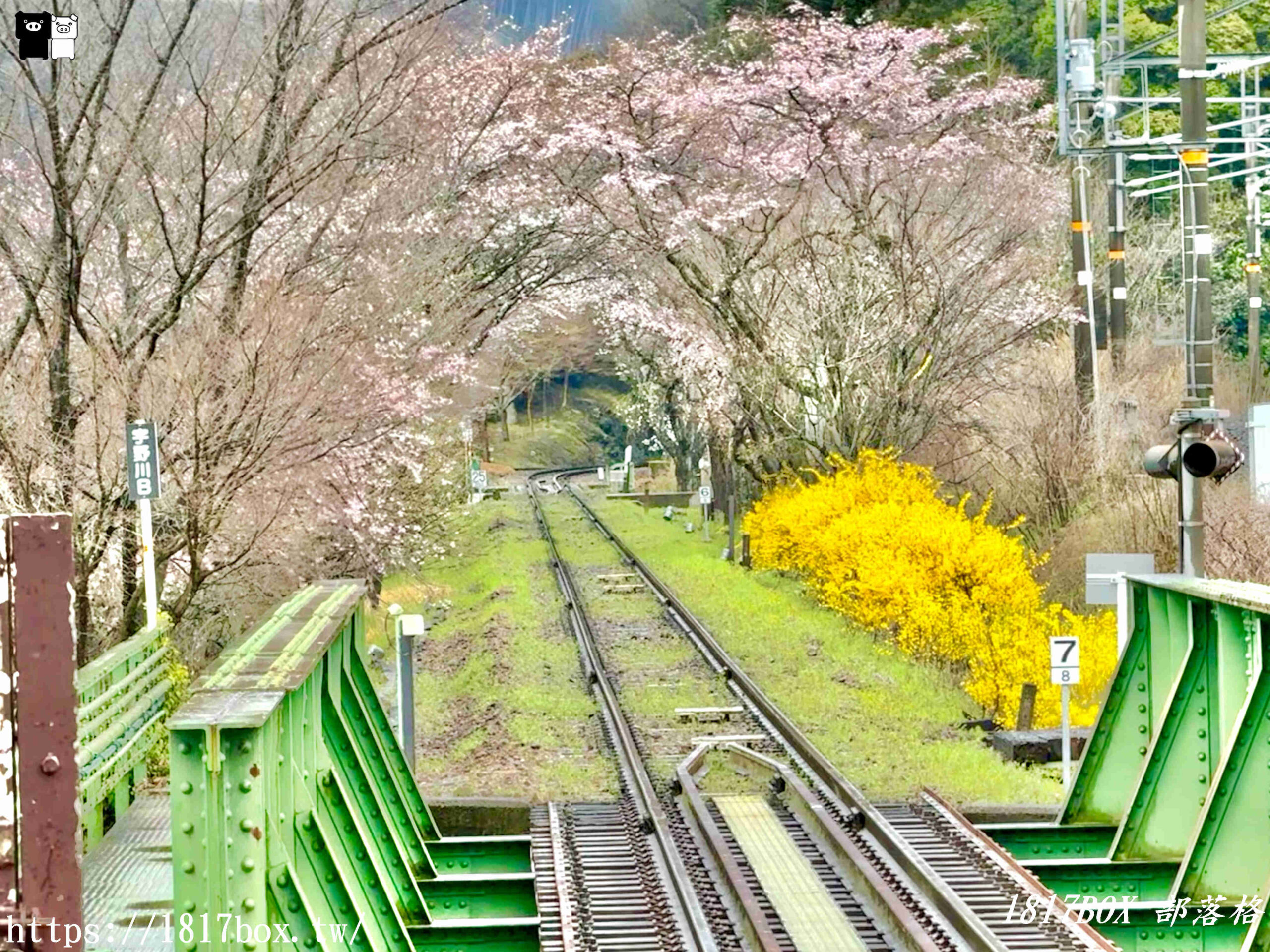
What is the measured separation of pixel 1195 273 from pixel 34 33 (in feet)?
29.8

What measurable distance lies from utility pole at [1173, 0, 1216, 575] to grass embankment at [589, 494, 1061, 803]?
2.29 metres

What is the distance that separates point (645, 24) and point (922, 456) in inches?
1138

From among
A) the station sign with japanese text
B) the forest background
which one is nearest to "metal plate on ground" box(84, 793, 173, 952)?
the station sign with japanese text

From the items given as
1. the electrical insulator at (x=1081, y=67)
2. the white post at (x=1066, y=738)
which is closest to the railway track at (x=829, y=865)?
the white post at (x=1066, y=738)

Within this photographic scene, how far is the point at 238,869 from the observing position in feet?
17.9

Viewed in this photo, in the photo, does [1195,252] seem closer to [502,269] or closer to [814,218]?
[814,218]

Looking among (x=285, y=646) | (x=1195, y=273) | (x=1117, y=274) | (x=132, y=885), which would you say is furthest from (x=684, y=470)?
(x=285, y=646)

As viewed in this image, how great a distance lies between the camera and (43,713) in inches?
170

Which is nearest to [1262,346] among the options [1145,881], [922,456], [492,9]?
[922,456]

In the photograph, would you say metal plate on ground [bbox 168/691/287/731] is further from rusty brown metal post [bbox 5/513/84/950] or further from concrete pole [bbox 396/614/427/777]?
concrete pole [bbox 396/614/427/777]

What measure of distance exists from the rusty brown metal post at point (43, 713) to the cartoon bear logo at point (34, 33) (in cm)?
991

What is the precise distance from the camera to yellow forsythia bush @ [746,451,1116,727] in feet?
59.5

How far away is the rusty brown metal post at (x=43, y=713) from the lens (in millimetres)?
4293

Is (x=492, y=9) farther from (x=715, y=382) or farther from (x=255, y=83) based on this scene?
(x=255, y=83)
